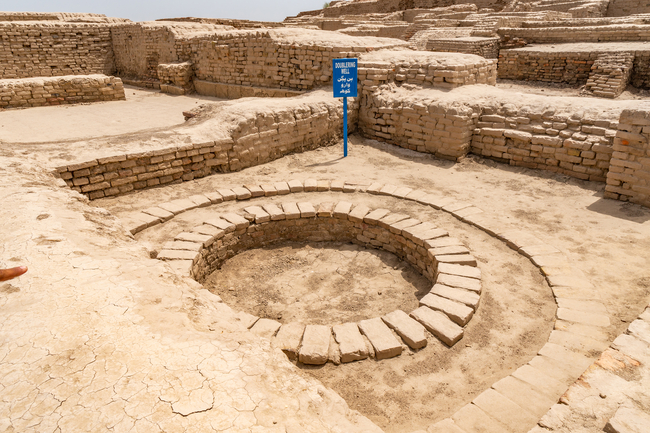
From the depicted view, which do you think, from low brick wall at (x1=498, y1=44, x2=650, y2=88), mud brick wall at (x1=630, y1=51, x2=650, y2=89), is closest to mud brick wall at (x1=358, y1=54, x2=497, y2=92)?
low brick wall at (x1=498, y1=44, x2=650, y2=88)

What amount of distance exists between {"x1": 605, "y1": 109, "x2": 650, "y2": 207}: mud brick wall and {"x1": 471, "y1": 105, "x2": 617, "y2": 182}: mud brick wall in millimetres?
490

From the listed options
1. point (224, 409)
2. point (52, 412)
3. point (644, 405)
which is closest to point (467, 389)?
point (644, 405)

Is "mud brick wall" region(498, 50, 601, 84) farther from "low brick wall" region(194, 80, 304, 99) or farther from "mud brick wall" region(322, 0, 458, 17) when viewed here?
"mud brick wall" region(322, 0, 458, 17)

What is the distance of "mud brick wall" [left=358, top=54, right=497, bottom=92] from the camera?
25.3ft

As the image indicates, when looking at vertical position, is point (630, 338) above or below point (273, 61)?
below

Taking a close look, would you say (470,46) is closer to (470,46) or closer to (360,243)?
(470,46)

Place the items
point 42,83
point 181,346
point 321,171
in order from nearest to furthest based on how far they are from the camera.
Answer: point 181,346
point 321,171
point 42,83

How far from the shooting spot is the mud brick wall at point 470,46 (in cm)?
1306

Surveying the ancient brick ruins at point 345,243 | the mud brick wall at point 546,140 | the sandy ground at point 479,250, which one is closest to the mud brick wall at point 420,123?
the ancient brick ruins at point 345,243

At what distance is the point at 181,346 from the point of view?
2225 millimetres

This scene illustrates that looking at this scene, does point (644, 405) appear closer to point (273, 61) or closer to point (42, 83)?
point (273, 61)

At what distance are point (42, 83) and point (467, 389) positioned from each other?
1418 cm

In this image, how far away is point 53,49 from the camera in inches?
627

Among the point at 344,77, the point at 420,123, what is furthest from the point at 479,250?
the point at 344,77
